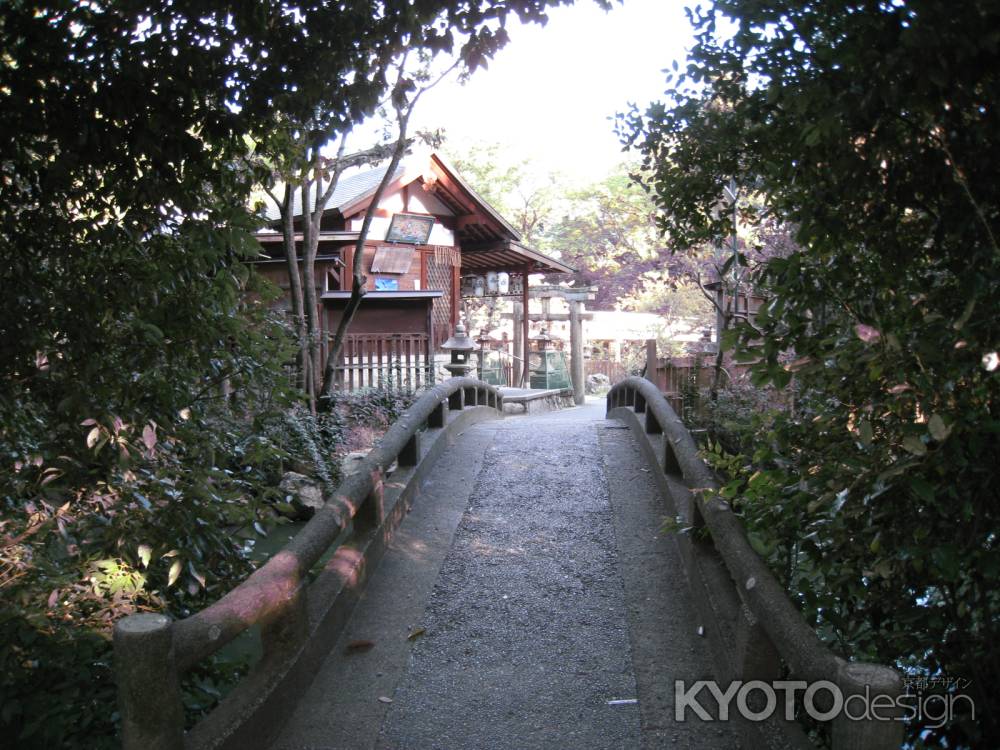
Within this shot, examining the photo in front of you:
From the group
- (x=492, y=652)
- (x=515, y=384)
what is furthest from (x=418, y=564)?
(x=515, y=384)

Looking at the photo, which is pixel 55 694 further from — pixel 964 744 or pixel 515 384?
pixel 515 384

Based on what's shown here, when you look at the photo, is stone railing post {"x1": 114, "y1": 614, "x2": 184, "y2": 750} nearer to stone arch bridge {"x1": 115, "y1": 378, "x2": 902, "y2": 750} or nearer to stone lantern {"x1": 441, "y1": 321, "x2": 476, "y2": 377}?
stone arch bridge {"x1": 115, "y1": 378, "x2": 902, "y2": 750}

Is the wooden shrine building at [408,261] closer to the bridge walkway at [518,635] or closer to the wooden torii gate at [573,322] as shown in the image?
the wooden torii gate at [573,322]

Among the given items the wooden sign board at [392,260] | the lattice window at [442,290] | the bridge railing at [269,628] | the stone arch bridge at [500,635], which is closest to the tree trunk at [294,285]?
the stone arch bridge at [500,635]

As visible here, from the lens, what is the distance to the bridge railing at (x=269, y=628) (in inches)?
95.2

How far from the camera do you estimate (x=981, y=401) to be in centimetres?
205

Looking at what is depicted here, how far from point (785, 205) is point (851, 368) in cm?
73

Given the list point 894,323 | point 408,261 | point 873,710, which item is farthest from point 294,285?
point 873,710

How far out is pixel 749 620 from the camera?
3217mm

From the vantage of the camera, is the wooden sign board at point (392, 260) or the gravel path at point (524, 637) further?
the wooden sign board at point (392, 260)

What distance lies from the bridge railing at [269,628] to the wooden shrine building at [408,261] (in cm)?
701

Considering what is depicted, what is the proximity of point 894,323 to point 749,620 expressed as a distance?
150 centimetres

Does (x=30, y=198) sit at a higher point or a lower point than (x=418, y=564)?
higher

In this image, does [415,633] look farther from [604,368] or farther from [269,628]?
[604,368]
